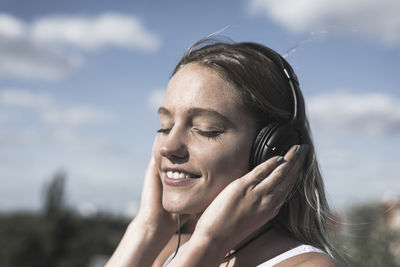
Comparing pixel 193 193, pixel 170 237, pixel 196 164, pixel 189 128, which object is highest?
pixel 189 128

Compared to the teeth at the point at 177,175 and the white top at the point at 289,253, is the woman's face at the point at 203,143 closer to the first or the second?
the teeth at the point at 177,175

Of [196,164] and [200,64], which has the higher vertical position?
[200,64]

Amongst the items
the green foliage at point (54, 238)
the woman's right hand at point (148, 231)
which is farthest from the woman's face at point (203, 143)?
the green foliage at point (54, 238)

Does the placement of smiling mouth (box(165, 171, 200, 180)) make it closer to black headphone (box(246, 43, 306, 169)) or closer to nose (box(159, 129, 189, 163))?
nose (box(159, 129, 189, 163))

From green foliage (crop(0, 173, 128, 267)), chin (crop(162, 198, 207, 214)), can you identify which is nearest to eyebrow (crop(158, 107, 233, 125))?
chin (crop(162, 198, 207, 214))

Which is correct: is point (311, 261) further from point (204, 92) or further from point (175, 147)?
point (204, 92)

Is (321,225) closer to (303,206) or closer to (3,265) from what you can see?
Answer: (303,206)

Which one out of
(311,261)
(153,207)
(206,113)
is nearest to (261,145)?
(206,113)

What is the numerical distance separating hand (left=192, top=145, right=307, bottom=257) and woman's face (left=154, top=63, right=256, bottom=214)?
0.11 metres

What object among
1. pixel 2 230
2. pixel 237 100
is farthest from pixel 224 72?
pixel 2 230

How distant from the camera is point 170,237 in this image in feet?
8.93

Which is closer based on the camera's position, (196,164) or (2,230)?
(196,164)

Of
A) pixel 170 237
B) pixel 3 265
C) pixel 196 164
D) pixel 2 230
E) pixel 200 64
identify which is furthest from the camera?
pixel 2 230

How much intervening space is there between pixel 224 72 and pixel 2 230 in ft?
58.1
